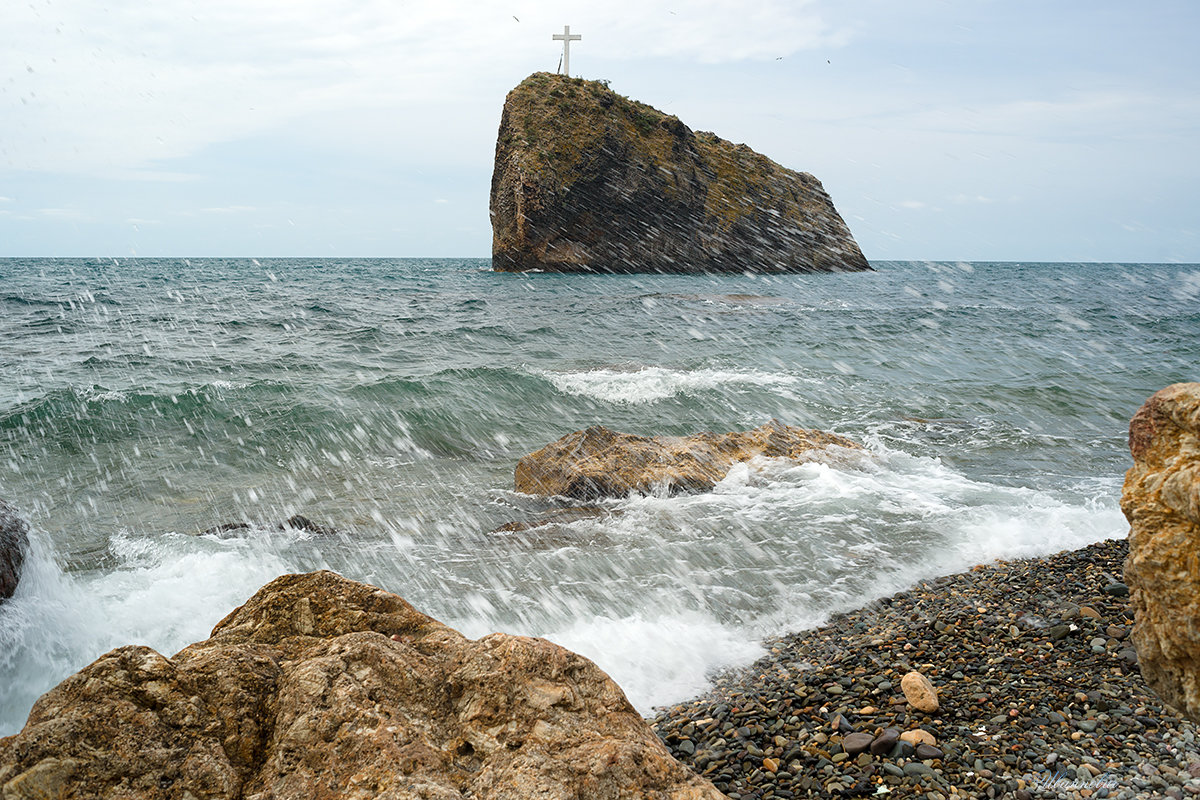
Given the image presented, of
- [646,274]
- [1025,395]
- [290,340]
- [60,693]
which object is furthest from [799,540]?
[646,274]

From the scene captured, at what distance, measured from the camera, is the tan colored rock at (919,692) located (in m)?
3.18

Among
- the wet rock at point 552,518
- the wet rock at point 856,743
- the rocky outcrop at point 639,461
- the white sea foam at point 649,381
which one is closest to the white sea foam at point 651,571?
the wet rock at point 552,518

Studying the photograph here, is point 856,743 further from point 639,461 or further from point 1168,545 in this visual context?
point 639,461

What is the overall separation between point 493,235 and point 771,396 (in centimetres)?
4337

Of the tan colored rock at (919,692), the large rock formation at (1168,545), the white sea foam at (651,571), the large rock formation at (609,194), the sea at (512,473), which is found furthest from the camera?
the large rock formation at (609,194)

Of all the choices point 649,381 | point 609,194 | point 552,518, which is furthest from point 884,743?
point 609,194

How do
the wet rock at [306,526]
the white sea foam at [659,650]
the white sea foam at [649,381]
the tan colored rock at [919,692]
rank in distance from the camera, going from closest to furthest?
the tan colored rock at [919,692]
the white sea foam at [659,650]
the wet rock at [306,526]
the white sea foam at [649,381]

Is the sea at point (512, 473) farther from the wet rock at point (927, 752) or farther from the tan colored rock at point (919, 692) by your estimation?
the wet rock at point (927, 752)

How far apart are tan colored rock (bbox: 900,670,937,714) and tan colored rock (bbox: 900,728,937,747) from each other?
0.20m

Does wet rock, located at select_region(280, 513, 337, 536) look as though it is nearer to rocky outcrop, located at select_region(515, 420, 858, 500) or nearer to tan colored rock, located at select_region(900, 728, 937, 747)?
rocky outcrop, located at select_region(515, 420, 858, 500)

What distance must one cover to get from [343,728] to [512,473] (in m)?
6.71

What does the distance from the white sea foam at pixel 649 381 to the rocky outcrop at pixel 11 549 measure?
8671 mm

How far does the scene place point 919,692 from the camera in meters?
3.24

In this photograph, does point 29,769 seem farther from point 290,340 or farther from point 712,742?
point 290,340
